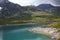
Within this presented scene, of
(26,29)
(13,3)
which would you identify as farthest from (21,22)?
(13,3)

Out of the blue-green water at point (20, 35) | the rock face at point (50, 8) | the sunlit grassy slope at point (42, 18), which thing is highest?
the rock face at point (50, 8)

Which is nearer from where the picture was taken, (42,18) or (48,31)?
(48,31)

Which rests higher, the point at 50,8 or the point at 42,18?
the point at 50,8

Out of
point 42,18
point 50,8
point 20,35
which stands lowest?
point 20,35

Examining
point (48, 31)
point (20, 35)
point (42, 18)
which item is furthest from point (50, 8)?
point (20, 35)

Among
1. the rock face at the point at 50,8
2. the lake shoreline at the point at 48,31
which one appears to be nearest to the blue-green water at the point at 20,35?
the lake shoreline at the point at 48,31

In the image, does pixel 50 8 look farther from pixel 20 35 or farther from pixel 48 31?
pixel 20 35

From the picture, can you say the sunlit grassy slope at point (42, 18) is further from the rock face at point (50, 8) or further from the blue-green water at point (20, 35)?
the blue-green water at point (20, 35)

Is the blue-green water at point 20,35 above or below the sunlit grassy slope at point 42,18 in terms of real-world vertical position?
below

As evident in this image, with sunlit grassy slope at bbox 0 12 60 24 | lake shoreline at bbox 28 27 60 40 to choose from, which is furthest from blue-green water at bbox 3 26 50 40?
sunlit grassy slope at bbox 0 12 60 24
